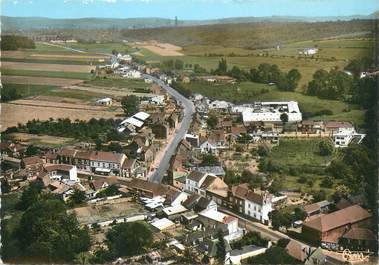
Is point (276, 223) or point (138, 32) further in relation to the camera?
point (138, 32)

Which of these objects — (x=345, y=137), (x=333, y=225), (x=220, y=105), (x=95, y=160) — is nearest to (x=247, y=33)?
(x=220, y=105)

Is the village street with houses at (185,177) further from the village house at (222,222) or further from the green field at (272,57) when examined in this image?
the green field at (272,57)

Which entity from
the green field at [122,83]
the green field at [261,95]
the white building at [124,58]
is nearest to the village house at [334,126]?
the green field at [261,95]

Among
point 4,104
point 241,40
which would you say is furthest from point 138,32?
point 4,104

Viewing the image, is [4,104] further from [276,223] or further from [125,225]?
[276,223]

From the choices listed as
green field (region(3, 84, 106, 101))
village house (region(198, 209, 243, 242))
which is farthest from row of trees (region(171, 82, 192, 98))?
village house (region(198, 209, 243, 242))
